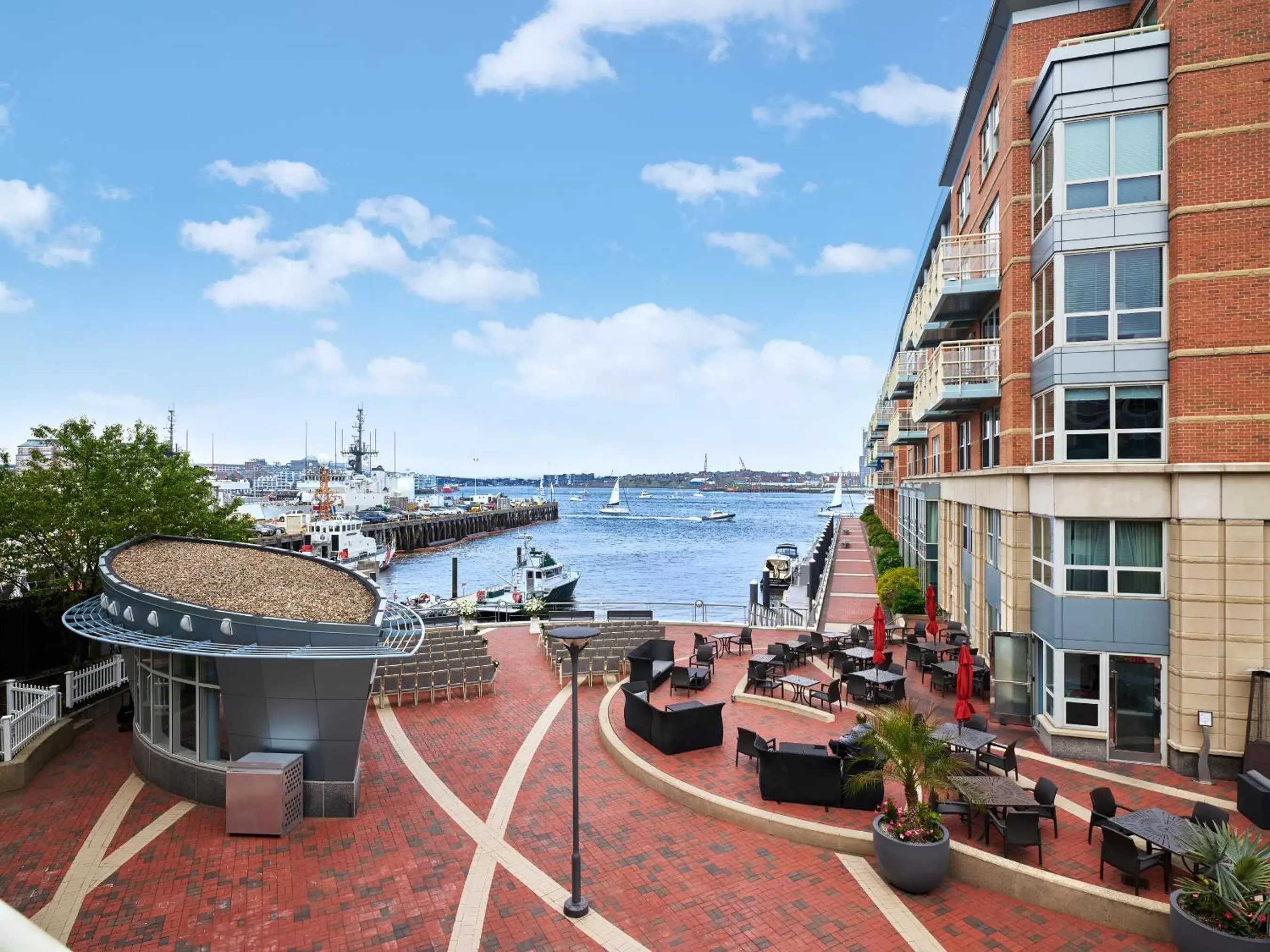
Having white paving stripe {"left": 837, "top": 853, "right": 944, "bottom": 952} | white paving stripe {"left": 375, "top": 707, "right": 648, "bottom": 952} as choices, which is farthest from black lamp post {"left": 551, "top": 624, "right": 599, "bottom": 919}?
white paving stripe {"left": 837, "top": 853, "right": 944, "bottom": 952}

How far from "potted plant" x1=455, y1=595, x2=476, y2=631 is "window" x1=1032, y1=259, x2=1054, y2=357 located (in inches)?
686

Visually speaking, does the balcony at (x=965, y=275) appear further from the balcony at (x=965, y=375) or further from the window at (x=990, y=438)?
the window at (x=990, y=438)

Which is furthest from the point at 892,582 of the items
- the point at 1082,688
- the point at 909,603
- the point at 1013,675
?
the point at 1082,688

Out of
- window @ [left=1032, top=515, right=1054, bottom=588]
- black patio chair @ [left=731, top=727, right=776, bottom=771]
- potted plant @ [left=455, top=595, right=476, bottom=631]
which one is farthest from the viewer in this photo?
potted plant @ [left=455, top=595, right=476, bottom=631]

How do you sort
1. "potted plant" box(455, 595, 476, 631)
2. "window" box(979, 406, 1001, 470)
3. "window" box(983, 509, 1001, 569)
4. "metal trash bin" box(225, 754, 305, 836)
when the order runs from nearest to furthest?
"metal trash bin" box(225, 754, 305, 836) < "window" box(983, 509, 1001, 569) < "window" box(979, 406, 1001, 470) < "potted plant" box(455, 595, 476, 631)

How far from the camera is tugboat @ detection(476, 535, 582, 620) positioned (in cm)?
4166

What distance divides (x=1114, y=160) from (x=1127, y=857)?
12.0m

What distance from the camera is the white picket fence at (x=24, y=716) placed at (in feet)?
42.7

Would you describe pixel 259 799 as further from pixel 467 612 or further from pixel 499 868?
pixel 467 612

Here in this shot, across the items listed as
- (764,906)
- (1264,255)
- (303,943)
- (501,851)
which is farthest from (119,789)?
(1264,255)

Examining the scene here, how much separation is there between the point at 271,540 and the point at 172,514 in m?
66.5

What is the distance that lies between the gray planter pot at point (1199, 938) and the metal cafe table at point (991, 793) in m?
1.95

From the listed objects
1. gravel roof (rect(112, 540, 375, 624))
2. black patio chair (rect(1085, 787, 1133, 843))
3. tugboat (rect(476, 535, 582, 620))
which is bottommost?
tugboat (rect(476, 535, 582, 620))

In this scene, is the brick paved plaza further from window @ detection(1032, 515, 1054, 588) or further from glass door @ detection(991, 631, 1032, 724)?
window @ detection(1032, 515, 1054, 588)
